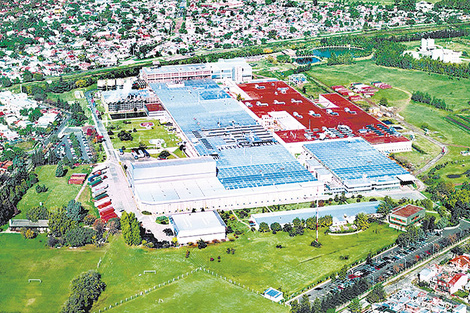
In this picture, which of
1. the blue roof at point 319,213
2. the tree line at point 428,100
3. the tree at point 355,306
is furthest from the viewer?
the tree line at point 428,100

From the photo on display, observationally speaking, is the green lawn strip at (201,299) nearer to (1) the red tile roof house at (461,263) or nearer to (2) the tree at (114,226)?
(2) the tree at (114,226)

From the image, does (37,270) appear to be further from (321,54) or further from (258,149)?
(321,54)

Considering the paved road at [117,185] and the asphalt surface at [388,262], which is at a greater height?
the paved road at [117,185]

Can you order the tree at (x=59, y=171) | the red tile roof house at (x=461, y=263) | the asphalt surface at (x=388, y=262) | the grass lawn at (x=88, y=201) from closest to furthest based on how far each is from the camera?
the asphalt surface at (x=388, y=262), the red tile roof house at (x=461, y=263), the grass lawn at (x=88, y=201), the tree at (x=59, y=171)

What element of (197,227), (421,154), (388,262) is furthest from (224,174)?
(421,154)

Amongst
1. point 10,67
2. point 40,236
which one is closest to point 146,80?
point 10,67

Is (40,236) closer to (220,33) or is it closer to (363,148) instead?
(363,148)

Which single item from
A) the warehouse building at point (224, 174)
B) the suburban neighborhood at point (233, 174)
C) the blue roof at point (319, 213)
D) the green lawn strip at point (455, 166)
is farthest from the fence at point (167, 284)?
the green lawn strip at point (455, 166)
